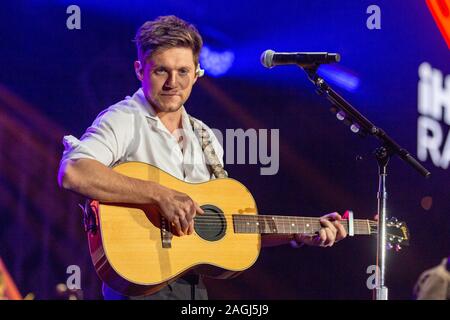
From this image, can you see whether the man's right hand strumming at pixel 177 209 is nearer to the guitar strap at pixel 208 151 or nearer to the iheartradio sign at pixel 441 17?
the guitar strap at pixel 208 151

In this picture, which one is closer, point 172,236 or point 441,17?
point 172,236

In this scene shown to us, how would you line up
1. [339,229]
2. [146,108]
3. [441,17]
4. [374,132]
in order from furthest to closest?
1. [441,17]
2. [339,229]
3. [146,108]
4. [374,132]

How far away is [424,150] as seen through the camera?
5074 millimetres

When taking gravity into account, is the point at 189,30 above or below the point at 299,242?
above

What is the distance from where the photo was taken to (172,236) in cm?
338

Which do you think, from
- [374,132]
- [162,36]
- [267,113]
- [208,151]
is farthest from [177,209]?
[267,113]

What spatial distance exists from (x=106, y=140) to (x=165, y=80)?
1.60ft

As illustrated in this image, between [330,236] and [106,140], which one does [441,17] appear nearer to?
[330,236]

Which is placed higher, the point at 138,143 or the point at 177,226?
the point at 138,143

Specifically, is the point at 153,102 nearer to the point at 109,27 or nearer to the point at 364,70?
the point at 109,27

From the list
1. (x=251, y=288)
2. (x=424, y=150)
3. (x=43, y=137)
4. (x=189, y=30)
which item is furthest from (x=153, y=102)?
(x=424, y=150)
